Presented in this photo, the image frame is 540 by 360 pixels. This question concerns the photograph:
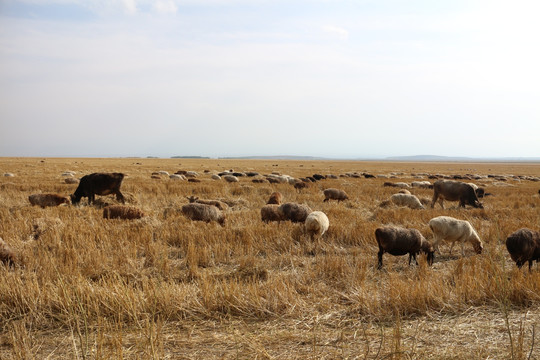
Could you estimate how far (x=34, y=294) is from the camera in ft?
13.5

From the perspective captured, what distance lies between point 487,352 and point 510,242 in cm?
412

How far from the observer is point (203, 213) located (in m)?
10.4

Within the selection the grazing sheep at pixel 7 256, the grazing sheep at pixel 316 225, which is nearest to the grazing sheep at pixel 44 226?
the grazing sheep at pixel 7 256

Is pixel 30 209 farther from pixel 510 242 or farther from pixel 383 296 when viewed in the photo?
pixel 510 242

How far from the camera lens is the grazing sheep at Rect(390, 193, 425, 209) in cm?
1497

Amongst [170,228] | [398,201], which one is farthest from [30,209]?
[398,201]

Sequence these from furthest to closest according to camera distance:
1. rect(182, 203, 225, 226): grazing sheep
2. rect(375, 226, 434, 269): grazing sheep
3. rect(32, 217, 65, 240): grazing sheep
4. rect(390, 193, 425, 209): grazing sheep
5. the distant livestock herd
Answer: rect(390, 193, 425, 209): grazing sheep
rect(182, 203, 225, 226): grazing sheep
rect(32, 217, 65, 240): grazing sheep
rect(375, 226, 434, 269): grazing sheep
the distant livestock herd

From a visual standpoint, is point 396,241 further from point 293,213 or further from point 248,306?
point 293,213

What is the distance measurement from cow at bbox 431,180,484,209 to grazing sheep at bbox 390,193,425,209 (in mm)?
1484

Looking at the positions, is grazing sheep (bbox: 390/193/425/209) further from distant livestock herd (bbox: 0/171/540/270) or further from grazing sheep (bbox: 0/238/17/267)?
grazing sheep (bbox: 0/238/17/267)

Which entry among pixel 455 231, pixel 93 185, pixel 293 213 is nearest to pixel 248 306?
pixel 455 231

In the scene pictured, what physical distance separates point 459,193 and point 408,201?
106 inches

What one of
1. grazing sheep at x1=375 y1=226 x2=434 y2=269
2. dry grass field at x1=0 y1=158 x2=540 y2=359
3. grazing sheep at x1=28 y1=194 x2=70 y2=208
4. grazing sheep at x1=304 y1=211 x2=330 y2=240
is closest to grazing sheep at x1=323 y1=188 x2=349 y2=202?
grazing sheep at x1=304 y1=211 x2=330 y2=240

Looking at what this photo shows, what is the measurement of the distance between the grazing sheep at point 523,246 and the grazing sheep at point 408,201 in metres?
8.61
